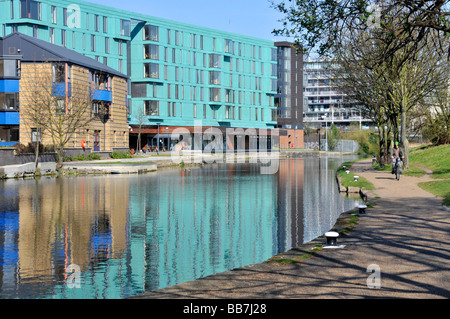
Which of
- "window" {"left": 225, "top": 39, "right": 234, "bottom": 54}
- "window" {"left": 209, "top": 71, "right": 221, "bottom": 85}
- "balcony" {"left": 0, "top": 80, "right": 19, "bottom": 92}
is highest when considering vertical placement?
"window" {"left": 225, "top": 39, "right": 234, "bottom": 54}

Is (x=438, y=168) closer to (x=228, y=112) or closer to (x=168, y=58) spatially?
(x=168, y=58)

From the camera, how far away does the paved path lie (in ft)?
28.0

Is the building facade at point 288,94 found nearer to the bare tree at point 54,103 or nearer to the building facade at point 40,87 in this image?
the building facade at point 40,87

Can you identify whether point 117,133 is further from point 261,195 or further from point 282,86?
point 282,86

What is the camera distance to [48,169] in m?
43.3

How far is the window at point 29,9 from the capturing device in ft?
244

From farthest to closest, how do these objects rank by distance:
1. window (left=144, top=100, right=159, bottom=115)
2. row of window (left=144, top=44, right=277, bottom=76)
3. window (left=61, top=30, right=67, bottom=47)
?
1. window (left=144, top=100, right=159, bottom=115)
2. row of window (left=144, top=44, right=277, bottom=76)
3. window (left=61, top=30, right=67, bottom=47)

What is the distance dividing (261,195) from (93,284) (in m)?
18.4

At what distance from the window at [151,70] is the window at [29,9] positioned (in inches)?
751

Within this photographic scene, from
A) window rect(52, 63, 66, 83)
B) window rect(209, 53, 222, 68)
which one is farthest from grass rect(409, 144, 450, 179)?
window rect(209, 53, 222, 68)

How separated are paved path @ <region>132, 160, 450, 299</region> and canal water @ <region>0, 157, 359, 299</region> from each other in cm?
211

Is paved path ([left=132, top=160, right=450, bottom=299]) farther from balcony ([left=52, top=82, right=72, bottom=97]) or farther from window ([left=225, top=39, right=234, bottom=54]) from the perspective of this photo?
window ([left=225, top=39, right=234, bottom=54])

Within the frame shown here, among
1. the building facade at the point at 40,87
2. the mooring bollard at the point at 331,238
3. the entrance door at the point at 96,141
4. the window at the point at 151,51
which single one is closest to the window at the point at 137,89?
the window at the point at 151,51

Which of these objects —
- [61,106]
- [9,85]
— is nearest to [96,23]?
[9,85]
